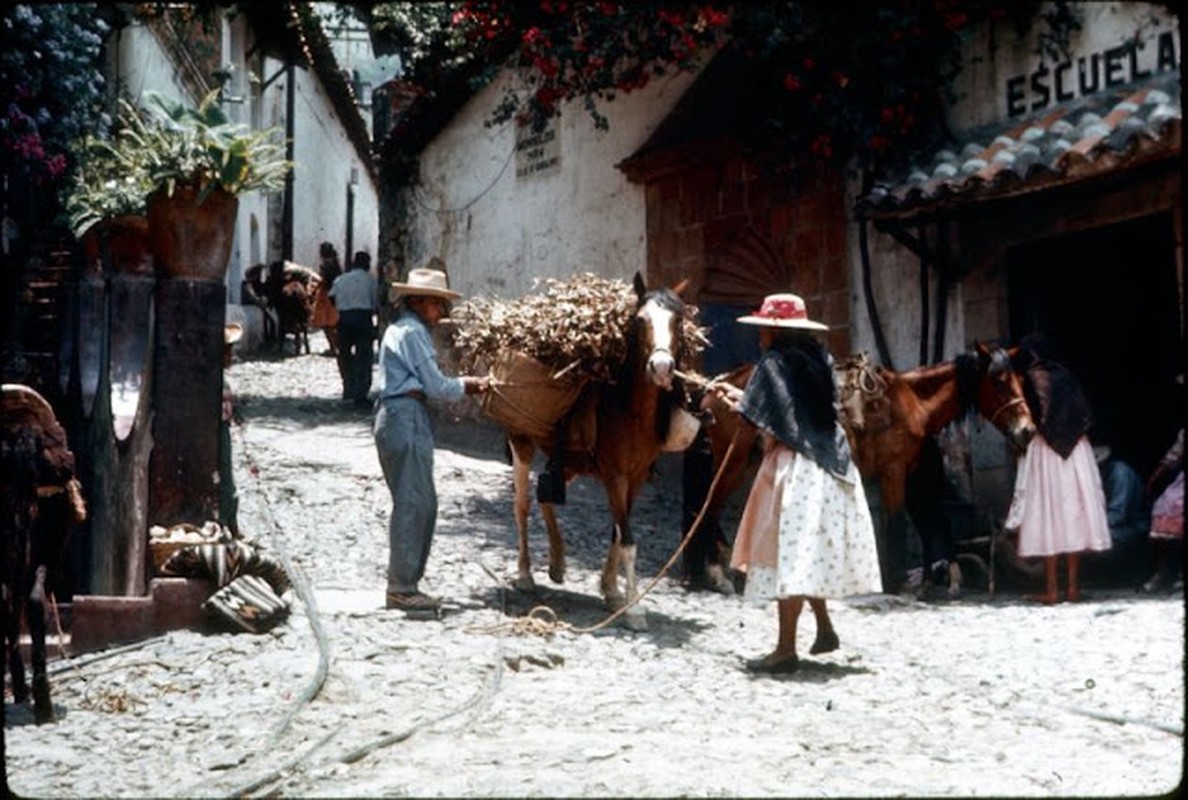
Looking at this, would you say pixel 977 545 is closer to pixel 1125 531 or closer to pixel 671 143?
pixel 1125 531

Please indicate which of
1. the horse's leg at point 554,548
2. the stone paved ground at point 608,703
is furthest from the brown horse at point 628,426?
the stone paved ground at point 608,703

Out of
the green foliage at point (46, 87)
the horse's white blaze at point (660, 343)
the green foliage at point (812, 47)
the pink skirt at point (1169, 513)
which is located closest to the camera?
the horse's white blaze at point (660, 343)

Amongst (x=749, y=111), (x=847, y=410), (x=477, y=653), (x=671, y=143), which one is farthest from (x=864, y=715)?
(x=671, y=143)

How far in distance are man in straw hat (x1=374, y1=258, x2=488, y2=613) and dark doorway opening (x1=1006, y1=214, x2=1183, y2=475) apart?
5258 millimetres

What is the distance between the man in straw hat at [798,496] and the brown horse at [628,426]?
96cm

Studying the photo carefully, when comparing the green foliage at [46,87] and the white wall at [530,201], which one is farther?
the white wall at [530,201]

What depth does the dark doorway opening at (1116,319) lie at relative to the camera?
1129 centimetres

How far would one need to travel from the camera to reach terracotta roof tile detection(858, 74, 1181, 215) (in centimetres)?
895

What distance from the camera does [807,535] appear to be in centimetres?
712

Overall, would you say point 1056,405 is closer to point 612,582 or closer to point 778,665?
point 612,582

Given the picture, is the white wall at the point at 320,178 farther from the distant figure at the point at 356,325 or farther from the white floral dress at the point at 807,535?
the white floral dress at the point at 807,535

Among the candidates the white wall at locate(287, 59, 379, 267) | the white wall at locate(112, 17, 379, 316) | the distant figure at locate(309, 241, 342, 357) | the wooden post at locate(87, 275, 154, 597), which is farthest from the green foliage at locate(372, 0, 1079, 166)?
the white wall at locate(287, 59, 379, 267)

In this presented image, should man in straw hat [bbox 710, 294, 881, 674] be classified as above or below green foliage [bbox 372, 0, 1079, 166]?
below

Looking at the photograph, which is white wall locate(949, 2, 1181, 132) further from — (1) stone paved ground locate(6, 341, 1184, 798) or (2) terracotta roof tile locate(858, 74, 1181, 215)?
(1) stone paved ground locate(6, 341, 1184, 798)
